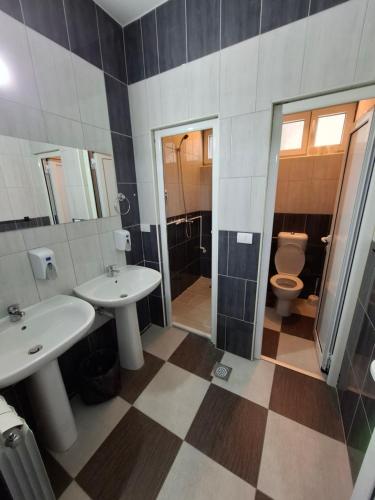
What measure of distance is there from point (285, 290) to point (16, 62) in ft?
8.91

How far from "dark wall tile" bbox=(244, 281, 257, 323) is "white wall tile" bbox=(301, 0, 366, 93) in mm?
1312

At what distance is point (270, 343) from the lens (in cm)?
203

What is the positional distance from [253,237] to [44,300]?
1.50 metres

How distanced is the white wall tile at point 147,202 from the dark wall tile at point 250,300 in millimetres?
1039

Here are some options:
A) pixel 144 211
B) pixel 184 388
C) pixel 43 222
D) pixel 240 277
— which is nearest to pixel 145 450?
pixel 184 388

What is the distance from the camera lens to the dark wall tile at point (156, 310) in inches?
88.7

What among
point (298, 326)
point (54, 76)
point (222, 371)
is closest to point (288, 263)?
point (298, 326)

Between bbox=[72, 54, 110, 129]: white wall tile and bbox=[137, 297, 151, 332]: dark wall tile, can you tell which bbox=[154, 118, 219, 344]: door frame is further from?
bbox=[72, 54, 110, 129]: white wall tile

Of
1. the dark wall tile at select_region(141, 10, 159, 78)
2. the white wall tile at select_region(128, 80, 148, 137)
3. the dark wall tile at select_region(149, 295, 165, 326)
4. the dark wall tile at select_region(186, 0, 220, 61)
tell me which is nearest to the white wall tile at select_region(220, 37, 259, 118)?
the dark wall tile at select_region(186, 0, 220, 61)

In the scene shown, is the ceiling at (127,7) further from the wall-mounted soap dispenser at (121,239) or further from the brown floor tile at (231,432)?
the brown floor tile at (231,432)

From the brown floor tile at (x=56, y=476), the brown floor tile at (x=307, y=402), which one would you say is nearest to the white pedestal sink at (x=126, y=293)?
the brown floor tile at (x=56, y=476)

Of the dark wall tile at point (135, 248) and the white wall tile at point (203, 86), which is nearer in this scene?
the white wall tile at point (203, 86)

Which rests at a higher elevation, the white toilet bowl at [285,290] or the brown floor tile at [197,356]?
the white toilet bowl at [285,290]

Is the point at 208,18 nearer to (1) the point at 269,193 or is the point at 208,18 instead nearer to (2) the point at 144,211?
(1) the point at 269,193
